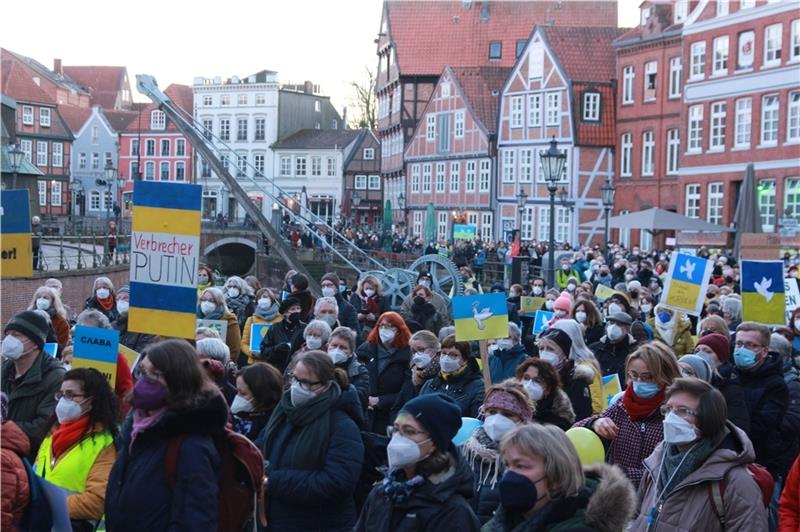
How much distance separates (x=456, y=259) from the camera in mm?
33281

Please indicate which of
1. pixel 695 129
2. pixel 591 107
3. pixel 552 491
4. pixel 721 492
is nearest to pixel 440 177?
pixel 591 107

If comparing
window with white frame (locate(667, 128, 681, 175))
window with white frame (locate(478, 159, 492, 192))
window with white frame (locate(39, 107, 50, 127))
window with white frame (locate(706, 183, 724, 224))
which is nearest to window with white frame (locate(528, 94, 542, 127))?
window with white frame (locate(478, 159, 492, 192))

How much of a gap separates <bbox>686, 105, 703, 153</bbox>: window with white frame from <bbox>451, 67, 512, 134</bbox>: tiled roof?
643 inches

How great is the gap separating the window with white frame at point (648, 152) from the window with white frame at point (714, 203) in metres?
6.83

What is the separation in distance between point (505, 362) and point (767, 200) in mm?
32816

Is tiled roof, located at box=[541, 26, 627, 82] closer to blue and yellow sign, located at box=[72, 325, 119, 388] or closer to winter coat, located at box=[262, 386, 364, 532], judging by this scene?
blue and yellow sign, located at box=[72, 325, 119, 388]

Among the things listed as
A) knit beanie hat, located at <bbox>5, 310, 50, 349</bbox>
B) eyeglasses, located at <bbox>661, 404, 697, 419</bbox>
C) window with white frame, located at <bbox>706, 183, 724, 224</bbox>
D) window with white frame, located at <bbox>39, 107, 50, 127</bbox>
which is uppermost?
window with white frame, located at <bbox>39, 107, 50, 127</bbox>

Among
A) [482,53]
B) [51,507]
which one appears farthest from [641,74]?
[51,507]

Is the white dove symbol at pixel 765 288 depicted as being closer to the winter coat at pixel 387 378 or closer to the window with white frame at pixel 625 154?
the winter coat at pixel 387 378

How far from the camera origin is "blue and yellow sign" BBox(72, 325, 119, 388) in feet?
23.7

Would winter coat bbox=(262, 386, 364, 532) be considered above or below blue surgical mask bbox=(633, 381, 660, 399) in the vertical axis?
below

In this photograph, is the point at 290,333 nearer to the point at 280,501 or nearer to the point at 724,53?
the point at 280,501

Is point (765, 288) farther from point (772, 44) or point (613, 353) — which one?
point (772, 44)

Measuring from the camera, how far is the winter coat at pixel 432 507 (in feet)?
15.4
